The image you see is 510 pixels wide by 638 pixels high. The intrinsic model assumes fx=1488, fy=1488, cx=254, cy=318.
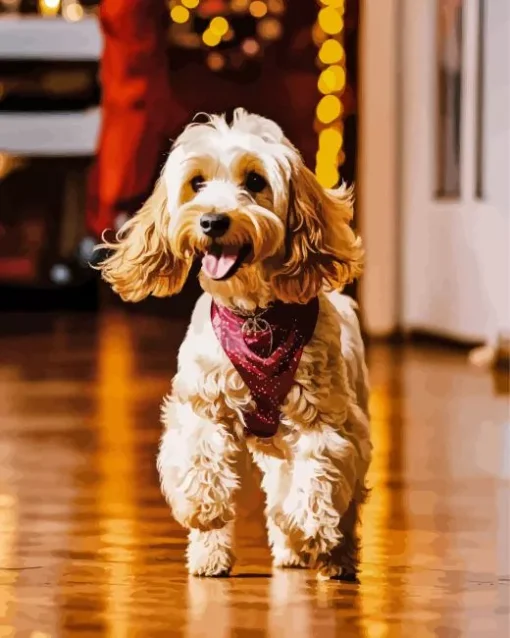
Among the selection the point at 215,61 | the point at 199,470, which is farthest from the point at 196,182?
the point at 215,61

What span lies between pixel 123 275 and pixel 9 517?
66 centimetres

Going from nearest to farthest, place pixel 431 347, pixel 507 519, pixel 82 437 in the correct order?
pixel 507 519 → pixel 82 437 → pixel 431 347

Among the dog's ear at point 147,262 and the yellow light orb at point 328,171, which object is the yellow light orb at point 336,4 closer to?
the yellow light orb at point 328,171

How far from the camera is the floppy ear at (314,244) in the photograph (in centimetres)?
158

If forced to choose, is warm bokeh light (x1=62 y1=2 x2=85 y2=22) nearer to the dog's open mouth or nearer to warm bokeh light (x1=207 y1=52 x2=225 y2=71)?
warm bokeh light (x1=207 y1=52 x2=225 y2=71)

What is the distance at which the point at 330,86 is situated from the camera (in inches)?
190

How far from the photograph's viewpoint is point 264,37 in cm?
499

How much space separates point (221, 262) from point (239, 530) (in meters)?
0.69

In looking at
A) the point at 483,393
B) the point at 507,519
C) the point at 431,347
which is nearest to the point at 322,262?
the point at 507,519

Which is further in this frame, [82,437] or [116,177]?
[116,177]

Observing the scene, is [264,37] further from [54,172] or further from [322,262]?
[322,262]

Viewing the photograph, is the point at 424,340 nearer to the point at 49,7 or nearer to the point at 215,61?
the point at 215,61

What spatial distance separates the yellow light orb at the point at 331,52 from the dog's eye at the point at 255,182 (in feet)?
10.8

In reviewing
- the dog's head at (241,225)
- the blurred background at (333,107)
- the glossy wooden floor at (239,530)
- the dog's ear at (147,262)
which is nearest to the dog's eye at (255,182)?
the dog's head at (241,225)
